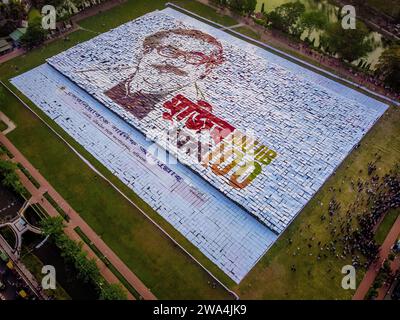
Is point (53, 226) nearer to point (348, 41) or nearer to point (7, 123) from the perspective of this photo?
point (7, 123)

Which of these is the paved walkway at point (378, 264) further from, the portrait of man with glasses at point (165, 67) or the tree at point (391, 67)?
the portrait of man with glasses at point (165, 67)

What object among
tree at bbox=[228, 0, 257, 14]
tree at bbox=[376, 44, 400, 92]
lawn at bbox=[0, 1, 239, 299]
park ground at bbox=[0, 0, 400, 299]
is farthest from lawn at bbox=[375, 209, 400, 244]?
tree at bbox=[228, 0, 257, 14]

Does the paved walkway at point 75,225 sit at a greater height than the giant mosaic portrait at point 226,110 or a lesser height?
lesser

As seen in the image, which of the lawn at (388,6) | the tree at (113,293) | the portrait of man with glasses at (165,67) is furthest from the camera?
the lawn at (388,6)

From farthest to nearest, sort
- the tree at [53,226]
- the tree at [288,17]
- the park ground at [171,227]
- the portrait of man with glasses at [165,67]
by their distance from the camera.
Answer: the tree at [288,17]
the portrait of man with glasses at [165,67]
the tree at [53,226]
the park ground at [171,227]

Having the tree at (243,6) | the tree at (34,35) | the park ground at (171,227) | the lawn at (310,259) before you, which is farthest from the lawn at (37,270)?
the tree at (243,6)
